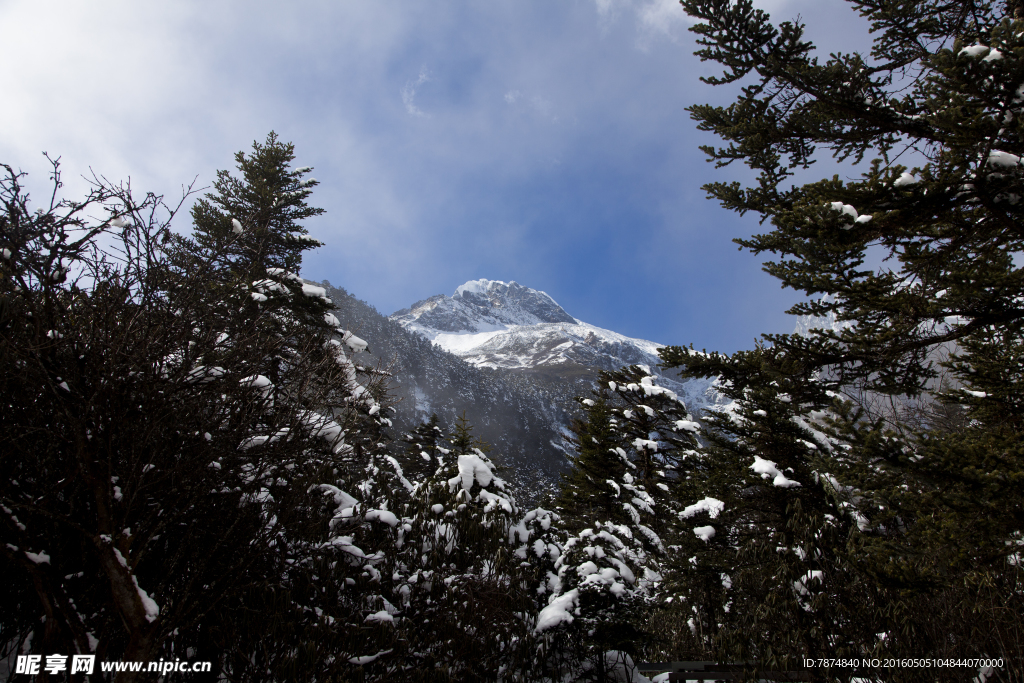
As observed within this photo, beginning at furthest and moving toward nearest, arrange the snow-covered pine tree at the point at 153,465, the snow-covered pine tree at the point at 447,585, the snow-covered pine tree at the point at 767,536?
the snow-covered pine tree at the point at 447,585 → the snow-covered pine tree at the point at 767,536 → the snow-covered pine tree at the point at 153,465

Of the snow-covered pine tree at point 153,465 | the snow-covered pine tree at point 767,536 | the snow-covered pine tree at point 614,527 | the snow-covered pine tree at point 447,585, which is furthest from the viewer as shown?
the snow-covered pine tree at point 614,527

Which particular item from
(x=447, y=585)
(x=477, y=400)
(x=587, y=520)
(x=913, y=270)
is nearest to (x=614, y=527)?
(x=587, y=520)

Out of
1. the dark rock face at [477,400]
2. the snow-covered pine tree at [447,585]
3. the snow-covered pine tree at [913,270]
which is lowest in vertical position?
the snow-covered pine tree at [447,585]

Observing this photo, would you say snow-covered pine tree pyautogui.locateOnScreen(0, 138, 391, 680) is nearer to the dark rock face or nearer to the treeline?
the treeline

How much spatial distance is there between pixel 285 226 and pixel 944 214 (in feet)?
46.3

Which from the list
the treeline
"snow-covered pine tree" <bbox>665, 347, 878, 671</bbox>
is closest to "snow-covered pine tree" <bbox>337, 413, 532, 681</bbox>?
the treeline

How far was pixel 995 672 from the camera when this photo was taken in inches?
181

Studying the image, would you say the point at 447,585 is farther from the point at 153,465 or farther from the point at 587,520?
the point at 153,465

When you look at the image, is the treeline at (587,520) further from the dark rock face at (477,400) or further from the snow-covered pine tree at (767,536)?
the dark rock face at (477,400)

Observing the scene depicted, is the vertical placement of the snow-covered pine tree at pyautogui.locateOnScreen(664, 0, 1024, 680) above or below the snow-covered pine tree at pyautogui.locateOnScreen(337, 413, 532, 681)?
above

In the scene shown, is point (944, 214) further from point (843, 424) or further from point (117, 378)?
point (117, 378)

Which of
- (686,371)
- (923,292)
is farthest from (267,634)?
(923,292)

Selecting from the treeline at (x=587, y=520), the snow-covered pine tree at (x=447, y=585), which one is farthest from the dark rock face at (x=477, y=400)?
the treeline at (x=587, y=520)

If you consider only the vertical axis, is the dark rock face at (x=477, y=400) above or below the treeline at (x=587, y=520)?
above
